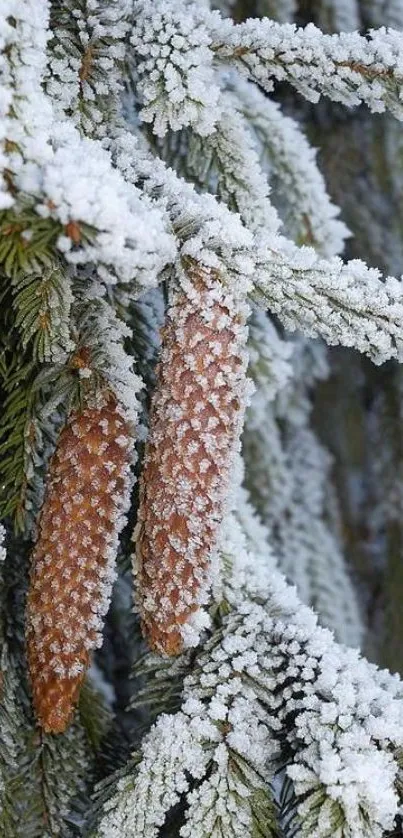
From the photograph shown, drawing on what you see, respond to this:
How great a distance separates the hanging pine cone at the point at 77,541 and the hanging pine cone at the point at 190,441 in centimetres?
3

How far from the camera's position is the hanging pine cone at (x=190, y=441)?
75cm

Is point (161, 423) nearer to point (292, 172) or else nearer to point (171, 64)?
point (171, 64)

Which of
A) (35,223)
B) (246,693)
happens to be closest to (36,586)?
(246,693)

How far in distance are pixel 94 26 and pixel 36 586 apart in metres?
0.54

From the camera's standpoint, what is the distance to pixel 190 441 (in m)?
0.76

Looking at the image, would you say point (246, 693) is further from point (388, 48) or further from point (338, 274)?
point (388, 48)

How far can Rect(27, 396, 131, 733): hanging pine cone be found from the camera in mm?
794

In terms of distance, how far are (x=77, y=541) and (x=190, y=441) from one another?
146 mm

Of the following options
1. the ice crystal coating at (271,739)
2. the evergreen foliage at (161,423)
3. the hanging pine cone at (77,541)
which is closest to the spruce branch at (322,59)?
the evergreen foliage at (161,423)

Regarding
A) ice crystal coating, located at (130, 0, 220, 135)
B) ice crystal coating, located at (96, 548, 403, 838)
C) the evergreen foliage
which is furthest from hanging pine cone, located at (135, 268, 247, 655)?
ice crystal coating, located at (130, 0, 220, 135)

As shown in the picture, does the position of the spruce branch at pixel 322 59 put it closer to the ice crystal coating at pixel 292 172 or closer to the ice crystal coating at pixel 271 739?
the ice crystal coating at pixel 292 172

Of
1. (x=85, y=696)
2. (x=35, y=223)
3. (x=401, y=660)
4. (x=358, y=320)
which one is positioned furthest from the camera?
(x=401, y=660)

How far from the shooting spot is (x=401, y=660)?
1.74 meters

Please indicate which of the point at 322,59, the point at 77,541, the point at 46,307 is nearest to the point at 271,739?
the point at 77,541
